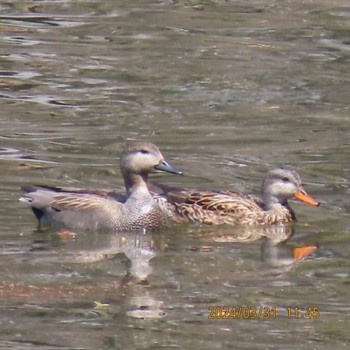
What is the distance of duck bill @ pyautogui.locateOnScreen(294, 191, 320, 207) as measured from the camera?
1192 centimetres

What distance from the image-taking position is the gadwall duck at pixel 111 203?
11.5 m

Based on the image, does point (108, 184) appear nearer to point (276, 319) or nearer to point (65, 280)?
point (65, 280)

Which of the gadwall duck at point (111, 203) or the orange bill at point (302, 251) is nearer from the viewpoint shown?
the orange bill at point (302, 251)

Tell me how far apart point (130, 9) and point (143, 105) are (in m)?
5.82

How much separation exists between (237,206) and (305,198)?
20.6 inches

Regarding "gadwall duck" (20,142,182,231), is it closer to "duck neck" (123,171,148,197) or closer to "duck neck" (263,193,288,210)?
"duck neck" (123,171,148,197)

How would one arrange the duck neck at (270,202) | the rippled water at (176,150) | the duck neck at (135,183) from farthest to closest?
the duck neck at (270,202), the duck neck at (135,183), the rippled water at (176,150)

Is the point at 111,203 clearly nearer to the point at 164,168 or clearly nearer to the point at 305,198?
the point at 164,168

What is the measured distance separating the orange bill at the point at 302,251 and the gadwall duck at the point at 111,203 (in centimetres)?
119
